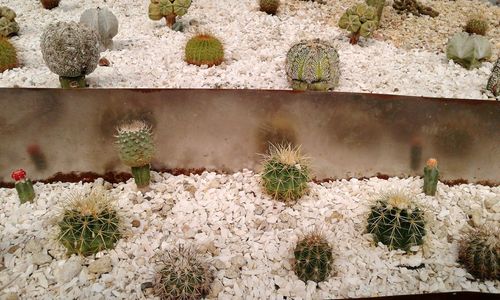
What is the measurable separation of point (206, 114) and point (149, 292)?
59.9 inches

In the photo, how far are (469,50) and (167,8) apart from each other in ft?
11.5

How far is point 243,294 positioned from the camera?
2.83m

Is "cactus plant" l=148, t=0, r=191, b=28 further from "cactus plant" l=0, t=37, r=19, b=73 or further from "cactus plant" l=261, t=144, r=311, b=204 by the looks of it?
"cactus plant" l=261, t=144, r=311, b=204

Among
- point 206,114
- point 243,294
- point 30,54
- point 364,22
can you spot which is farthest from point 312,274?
point 30,54

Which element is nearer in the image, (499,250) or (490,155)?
(499,250)

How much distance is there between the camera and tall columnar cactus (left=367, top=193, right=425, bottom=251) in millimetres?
3000

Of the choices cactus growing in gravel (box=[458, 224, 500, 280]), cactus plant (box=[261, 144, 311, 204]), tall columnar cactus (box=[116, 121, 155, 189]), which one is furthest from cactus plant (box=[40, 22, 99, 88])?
cactus growing in gravel (box=[458, 224, 500, 280])

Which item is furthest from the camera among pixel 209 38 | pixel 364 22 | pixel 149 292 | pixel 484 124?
pixel 364 22

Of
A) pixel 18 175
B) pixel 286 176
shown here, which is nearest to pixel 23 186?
pixel 18 175

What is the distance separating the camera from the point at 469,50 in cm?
513

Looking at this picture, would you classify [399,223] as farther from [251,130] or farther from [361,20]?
[361,20]

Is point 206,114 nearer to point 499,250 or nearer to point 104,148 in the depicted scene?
point 104,148

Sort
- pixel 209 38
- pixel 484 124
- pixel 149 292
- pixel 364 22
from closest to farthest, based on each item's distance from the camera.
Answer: pixel 149 292 < pixel 484 124 < pixel 209 38 < pixel 364 22

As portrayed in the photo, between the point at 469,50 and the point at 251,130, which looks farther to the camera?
the point at 469,50
